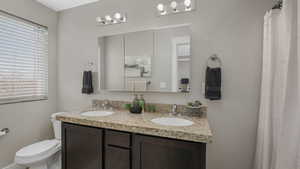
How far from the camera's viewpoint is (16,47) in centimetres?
188

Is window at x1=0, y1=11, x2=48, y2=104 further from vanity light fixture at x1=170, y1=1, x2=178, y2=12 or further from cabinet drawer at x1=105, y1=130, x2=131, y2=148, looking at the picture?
vanity light fixture at x1=170, y1=1, x2=178, y2=12

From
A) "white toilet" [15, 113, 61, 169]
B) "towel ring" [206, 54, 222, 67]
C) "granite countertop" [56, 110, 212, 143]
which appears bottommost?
"white toilet" [15, 113, 61, 169]

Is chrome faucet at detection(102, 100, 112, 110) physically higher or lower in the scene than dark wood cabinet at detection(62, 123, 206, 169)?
higher

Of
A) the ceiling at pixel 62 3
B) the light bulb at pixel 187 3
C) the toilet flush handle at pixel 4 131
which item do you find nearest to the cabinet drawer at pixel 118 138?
the toilet flush handle at pixel 4 131

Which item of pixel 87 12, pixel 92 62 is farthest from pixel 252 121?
pixel 87 12

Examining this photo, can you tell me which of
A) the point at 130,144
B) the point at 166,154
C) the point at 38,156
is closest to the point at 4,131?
the point at 38,156

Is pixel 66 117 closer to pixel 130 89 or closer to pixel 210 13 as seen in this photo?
pixel 130 89

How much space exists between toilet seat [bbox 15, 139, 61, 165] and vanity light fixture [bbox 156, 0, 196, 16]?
6.92ft

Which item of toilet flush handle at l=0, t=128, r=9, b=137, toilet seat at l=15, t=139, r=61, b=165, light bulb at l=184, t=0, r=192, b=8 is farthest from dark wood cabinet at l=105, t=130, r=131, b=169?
light bulb at l=184, t=0, r=192, b=8

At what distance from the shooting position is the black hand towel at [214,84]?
1.47 m

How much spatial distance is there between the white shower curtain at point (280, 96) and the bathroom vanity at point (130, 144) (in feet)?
1.45

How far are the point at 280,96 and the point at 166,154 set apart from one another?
96 centimetres

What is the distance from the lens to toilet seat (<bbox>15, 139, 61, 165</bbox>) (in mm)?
1509

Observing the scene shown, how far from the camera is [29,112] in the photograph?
6.70ft
